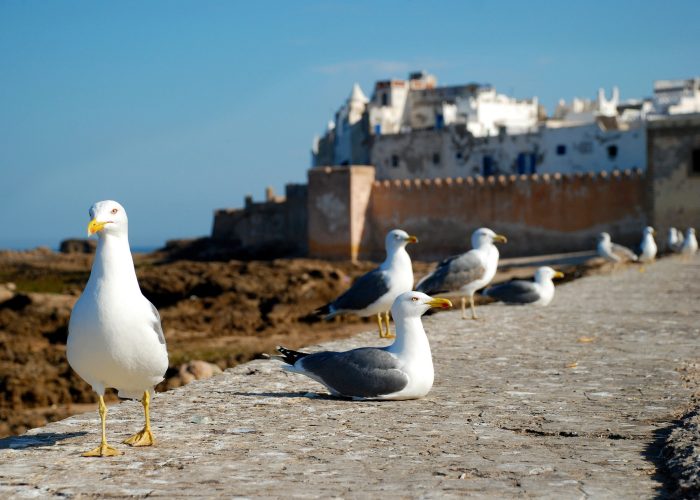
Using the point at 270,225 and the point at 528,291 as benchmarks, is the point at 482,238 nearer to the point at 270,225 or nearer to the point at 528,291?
the point at 528,291

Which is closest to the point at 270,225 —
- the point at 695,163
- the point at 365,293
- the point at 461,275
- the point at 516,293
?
the point at 695,163

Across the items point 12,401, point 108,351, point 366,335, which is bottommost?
point 12,401

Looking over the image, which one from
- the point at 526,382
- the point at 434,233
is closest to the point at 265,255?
the point at 434,233

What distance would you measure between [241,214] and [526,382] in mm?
37891

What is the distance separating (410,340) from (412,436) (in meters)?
0.91

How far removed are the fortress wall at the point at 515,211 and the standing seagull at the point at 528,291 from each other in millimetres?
19187

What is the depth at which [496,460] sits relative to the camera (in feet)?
13.8

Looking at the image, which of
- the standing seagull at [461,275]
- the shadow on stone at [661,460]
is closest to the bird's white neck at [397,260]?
the standing seagull at [461,275]

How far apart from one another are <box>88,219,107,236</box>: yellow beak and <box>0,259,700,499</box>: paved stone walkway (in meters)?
0.95

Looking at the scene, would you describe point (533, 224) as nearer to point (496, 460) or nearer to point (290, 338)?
point (290, 338)

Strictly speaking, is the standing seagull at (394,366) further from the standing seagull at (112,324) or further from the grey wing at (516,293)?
the grey wing at (516,293)

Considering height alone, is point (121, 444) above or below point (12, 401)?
above

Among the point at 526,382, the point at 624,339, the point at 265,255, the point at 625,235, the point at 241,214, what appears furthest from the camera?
the point at 241,214

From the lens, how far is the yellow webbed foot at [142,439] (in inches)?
180
